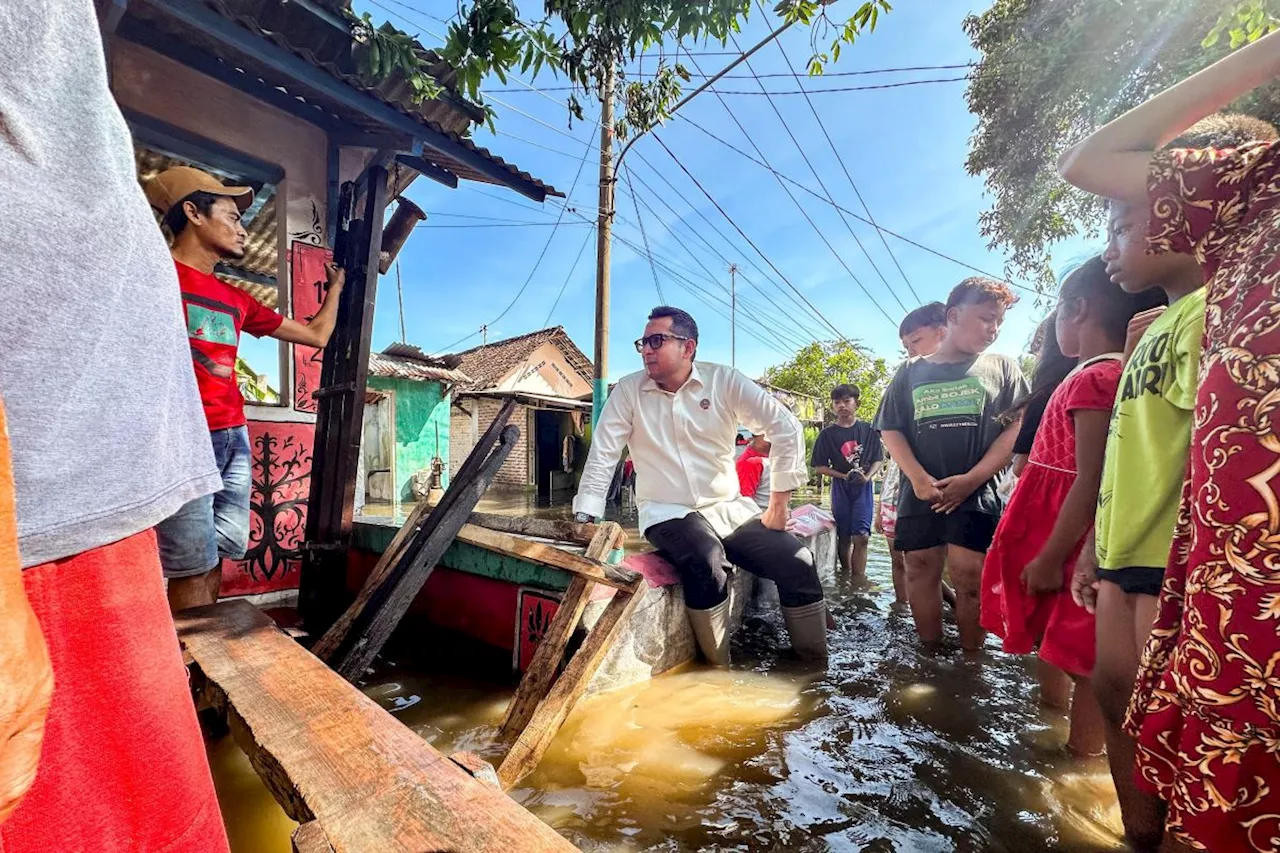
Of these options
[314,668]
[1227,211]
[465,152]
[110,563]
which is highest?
[465,152]

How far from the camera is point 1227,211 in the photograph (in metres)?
1.05

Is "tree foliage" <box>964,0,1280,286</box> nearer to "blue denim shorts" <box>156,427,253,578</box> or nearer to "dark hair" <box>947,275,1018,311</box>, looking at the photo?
"dark hair" <box>947,275,1018,311</box>

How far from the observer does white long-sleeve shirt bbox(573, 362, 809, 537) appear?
9.47 ft

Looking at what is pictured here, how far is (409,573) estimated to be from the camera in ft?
7.89

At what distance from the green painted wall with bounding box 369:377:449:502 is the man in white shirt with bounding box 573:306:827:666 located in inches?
413

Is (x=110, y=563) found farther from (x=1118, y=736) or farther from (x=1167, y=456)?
(x=1118, y=736)

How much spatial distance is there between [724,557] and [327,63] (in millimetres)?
3291

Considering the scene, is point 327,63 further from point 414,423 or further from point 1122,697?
point 414,423

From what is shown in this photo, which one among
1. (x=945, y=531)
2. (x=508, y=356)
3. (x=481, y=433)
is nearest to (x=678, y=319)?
(x=945, y=531)

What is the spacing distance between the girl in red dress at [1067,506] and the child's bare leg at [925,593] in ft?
2.84

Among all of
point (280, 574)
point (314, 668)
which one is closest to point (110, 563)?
point (314, 668)

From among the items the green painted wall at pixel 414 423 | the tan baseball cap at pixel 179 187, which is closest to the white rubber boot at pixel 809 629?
the tan baseball cap at pixel 179 187

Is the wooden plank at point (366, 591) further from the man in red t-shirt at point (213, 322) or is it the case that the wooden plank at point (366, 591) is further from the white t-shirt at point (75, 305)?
the white t-shirt at point (75, 305)

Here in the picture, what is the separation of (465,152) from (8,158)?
341cm
